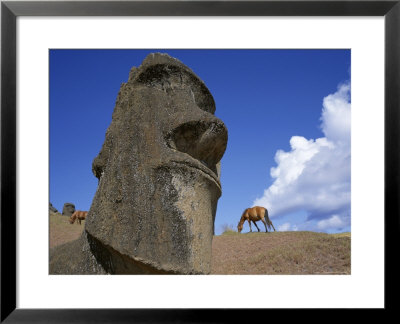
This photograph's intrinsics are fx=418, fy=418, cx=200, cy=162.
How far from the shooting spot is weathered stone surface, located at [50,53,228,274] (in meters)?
3.67

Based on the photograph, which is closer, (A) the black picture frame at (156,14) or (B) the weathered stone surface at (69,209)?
(A) the black picture frame at (156,14)

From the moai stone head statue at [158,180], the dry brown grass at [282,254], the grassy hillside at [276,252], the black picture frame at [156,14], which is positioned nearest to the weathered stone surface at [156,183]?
the moai stone head statue at [158,180]

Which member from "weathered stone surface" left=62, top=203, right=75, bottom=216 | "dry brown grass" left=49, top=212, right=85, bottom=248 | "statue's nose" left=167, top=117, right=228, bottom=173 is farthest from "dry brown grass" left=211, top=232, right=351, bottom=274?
"weathered stone surface" left=62, top=203, right=75, bottom=216

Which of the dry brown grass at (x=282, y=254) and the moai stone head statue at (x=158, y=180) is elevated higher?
the moai stone head statue at (x=158, y=180)

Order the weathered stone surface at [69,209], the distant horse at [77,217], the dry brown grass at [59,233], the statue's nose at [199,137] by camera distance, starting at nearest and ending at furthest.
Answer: the statue's nose at [199,137] < the dry brown grass at [59,233] < the distant horse at [77,217] < the weathered stone surface at [69,209]

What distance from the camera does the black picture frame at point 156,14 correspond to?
332cm

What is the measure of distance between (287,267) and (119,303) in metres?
3.60

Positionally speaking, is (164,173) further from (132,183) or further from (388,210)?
(388,210)

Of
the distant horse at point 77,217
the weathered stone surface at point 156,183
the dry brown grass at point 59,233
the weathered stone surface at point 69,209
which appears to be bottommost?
the weathered stone surface at point 69,209

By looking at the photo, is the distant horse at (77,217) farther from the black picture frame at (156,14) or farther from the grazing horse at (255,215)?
the black picture frame at (156,14)

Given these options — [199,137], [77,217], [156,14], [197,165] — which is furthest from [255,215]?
[156,14]

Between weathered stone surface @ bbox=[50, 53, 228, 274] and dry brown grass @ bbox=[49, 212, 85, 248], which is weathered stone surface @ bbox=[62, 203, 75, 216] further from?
weathered stone surface @ bbox=[50, 53, 228, 274]

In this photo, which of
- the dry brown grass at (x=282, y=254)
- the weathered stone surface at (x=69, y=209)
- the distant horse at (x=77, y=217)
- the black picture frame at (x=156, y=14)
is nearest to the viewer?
the black picture frame at (x=156, y=14)

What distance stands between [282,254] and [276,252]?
0.33 m
